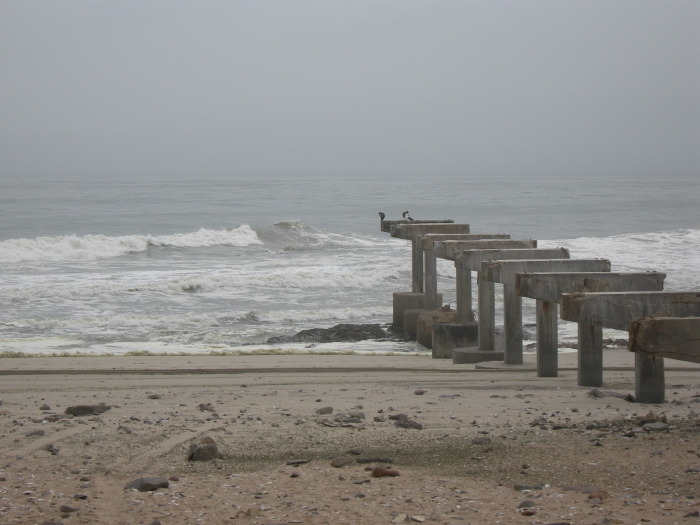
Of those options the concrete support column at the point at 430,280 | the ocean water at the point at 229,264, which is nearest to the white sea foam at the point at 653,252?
the ocean water at the point at 229,264

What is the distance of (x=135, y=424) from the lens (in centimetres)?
678

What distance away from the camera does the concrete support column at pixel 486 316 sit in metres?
11.6

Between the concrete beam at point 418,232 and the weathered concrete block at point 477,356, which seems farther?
the concrete beam at point 418,232

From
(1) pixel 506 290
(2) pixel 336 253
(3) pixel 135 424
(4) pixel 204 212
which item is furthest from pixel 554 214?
(3) pixel 135 424

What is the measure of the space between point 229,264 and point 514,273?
855 inches

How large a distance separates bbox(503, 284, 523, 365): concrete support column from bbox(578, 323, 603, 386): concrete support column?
174 cm

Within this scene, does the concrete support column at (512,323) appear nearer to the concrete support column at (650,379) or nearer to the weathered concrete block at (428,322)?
the concrete support column at (650,379)

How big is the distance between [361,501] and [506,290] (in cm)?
591

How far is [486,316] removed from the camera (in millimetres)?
11797

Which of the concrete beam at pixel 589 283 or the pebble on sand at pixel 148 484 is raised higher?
the concrete beam at pixel 589 283

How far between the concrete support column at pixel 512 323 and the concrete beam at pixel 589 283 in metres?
1.64

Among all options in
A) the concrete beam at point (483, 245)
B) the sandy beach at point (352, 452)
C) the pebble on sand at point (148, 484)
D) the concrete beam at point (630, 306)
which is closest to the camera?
the sandy beach at point (352, 452)

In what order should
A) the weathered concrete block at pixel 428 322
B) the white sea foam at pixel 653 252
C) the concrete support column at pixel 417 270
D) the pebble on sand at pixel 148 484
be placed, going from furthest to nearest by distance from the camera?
the white sea foam at pixel 653 252, the concrete support column at pixel 417 270, the weathered concrete block at pixel 428 322, the pebble on sand at pixel 148 484

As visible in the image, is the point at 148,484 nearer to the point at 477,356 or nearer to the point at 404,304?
the point at 477,356
